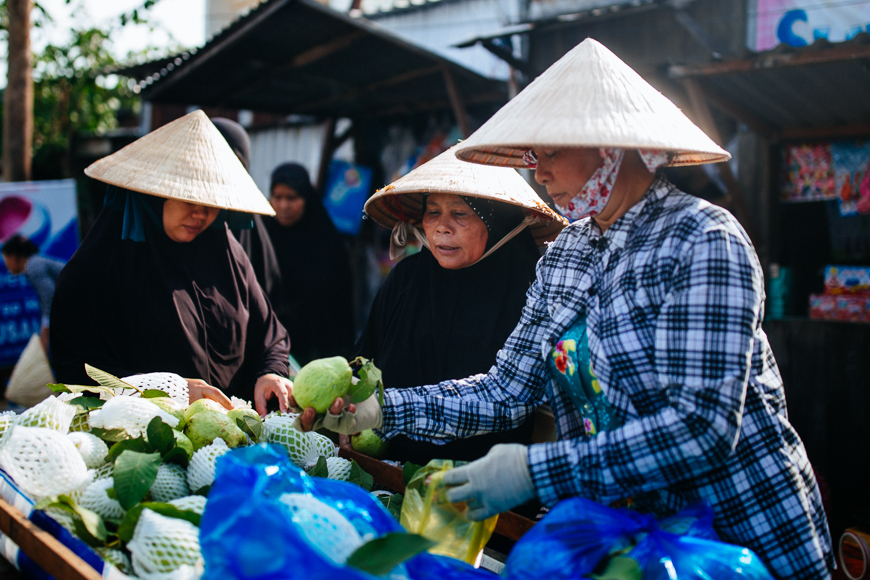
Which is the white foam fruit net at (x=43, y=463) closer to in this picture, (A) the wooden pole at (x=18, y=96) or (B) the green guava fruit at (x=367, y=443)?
(B) the green guava fruit at (x=367, y=443)

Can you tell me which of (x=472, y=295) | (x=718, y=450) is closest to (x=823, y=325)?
(x=472, y=295)

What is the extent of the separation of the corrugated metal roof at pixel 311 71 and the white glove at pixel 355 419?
3569 millimetres

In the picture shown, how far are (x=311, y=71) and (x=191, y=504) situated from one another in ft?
15.9

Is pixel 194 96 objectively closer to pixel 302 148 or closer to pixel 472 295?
pixel 302 148

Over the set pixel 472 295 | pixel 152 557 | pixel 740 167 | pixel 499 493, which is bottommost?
pixel 152 557

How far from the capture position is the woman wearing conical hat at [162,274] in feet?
7.75

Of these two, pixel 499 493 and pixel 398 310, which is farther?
pixel 398 310

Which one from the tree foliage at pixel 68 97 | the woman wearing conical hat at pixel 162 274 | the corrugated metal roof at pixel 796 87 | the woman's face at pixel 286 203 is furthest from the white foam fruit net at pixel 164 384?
the tree foliage at pixel 68 97

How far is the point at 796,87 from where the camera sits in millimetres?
3719

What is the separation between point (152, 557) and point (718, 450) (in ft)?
3.69

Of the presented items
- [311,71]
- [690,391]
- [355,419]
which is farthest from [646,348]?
[311,71]

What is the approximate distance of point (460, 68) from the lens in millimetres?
4945

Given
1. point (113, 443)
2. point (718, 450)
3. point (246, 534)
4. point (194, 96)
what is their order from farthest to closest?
point (194, 96) < point (113, 443) < point (718, 450) < point (246, 534)

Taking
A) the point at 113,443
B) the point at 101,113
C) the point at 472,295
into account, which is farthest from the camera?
the point at 101,113
